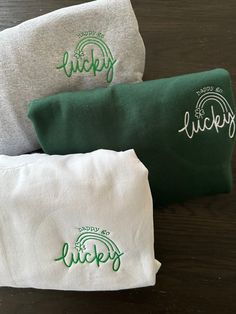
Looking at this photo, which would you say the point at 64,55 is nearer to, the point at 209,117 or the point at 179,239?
the point at 209,117

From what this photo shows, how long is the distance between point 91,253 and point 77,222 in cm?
5

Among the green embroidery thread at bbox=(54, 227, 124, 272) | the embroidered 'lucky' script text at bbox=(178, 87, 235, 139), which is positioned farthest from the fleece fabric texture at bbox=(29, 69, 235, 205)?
the green embroidery thread at bbox=(54, 227, 124, 272)

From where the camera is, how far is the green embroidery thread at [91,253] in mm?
456

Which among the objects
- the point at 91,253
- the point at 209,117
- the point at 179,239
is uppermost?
the point at 209,117

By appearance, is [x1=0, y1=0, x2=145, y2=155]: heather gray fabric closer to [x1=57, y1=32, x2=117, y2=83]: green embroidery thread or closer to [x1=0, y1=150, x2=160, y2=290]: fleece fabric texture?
[x1=57, y1=32, x2=117, y2=83]: green embroidery thread

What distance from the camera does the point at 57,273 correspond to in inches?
18.3

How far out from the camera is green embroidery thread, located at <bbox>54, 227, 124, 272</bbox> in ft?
1.50

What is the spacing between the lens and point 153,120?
1.61 feet

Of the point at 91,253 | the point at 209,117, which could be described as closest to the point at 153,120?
the point at 209,117

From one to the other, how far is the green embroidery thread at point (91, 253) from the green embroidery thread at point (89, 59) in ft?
0.82

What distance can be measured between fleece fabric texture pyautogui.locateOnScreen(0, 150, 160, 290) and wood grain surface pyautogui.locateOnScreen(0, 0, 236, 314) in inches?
5.3

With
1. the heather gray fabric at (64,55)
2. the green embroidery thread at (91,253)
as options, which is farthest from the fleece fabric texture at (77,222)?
the heather gray fabric at (64,55)

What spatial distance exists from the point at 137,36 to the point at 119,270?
36 cm

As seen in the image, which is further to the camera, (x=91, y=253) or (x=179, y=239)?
(x=179, y=239)
